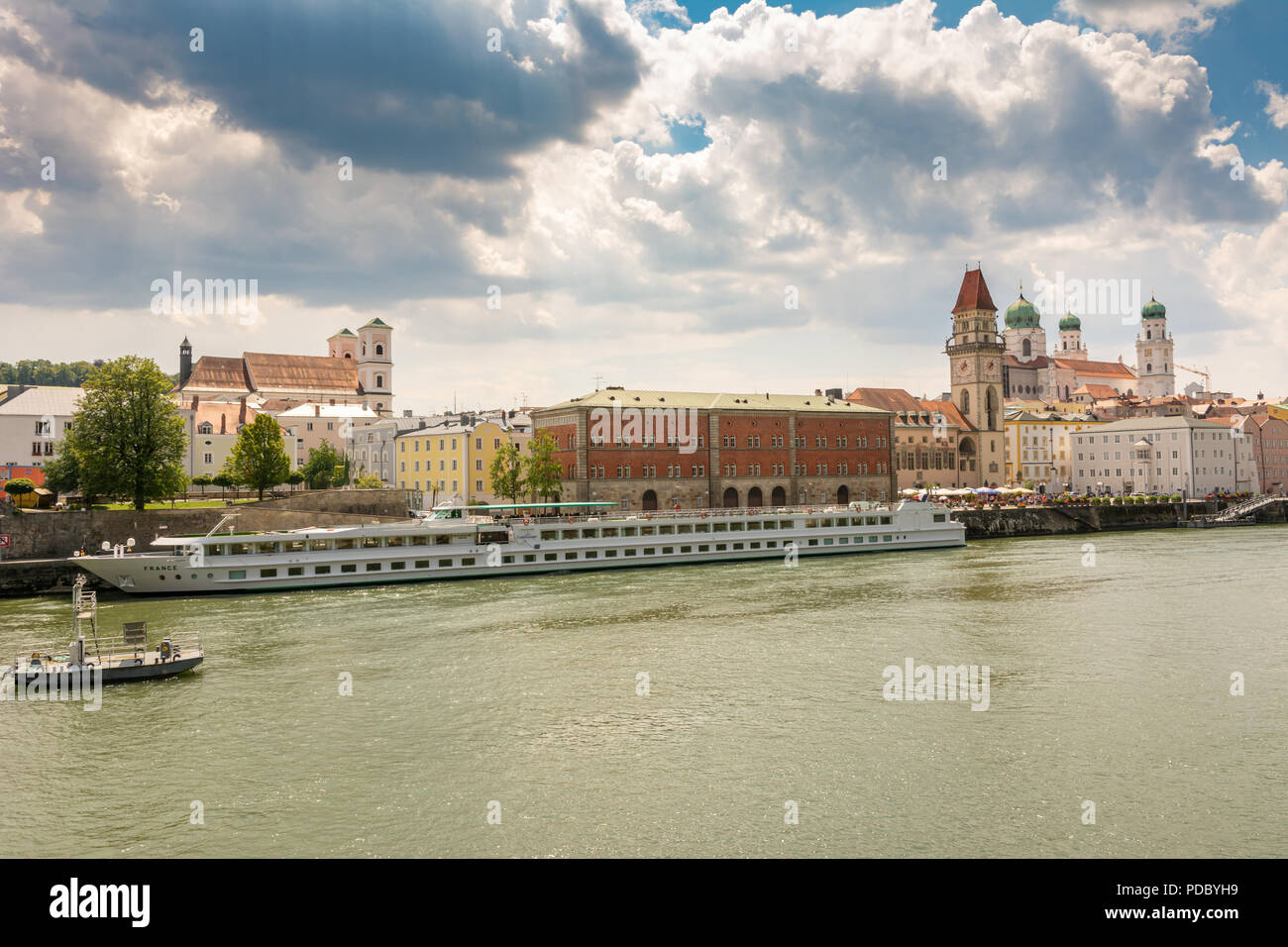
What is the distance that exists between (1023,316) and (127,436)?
16598cm

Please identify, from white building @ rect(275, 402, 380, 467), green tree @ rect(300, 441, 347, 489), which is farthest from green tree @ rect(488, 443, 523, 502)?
white building @ rect(275, 402, 380, 467)

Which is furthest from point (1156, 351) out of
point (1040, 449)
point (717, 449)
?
point (717, 449)

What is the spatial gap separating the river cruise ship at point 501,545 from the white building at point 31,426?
40372 mm

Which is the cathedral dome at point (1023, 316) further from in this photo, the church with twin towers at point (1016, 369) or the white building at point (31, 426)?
the white building at point (31, 426)

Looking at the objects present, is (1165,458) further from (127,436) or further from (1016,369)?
(127,436)

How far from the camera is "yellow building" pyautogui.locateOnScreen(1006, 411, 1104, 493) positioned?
126 m

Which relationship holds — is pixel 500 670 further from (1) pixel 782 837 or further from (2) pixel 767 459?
(2) pixel 767 459

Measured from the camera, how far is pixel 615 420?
75875mm

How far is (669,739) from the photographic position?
20.8m

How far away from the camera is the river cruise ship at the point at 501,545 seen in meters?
45.2

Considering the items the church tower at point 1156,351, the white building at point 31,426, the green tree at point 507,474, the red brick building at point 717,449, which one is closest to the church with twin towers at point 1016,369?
the church tower at point 1156,351
